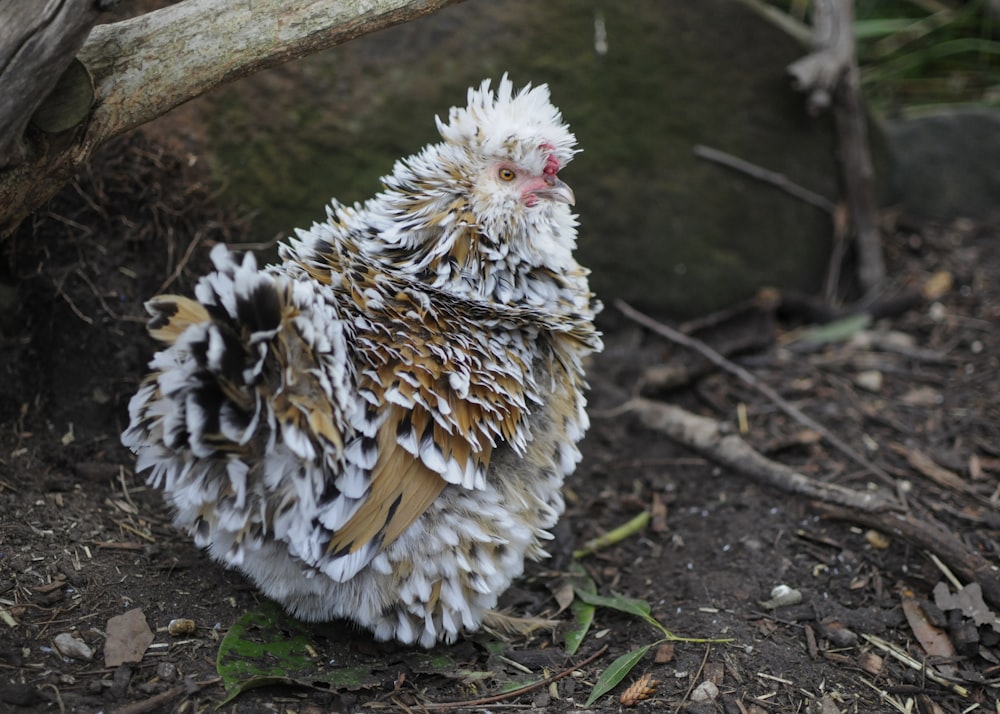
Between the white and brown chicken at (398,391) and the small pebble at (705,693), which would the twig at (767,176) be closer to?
the white and brown chicken at (398,391)

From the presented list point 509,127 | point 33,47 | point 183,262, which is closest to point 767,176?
point 509,127

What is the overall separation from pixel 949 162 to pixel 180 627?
20.1 ft

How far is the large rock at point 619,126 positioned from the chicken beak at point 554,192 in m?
1.76

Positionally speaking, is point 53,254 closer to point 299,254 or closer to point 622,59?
point 299,254

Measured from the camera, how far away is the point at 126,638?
114 inches

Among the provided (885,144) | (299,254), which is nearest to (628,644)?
(299,254)

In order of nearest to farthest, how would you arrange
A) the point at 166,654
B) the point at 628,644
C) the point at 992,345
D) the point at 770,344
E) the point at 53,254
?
the point at 166,654 → the point at 628,644 → the point at 53,254 → the point at 992,345 → the point at 770,344

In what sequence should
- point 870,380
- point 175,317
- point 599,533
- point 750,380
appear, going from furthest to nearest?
point 870,380 < point 750,380 < point 599,533 < point 175,317

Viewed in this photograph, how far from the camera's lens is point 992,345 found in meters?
5.18

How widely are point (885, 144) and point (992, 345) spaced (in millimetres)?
1890

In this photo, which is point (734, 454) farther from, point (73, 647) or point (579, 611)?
point (73, 647)

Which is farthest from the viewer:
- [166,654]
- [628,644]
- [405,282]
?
[628,644]

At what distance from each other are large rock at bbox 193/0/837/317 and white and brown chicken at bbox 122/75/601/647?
4.65 feet

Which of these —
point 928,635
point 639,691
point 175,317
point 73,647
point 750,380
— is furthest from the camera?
point 750,380
